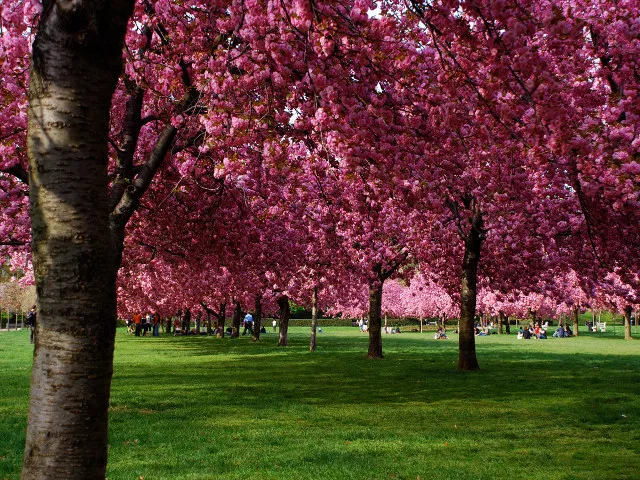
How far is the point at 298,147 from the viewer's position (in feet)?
57.1

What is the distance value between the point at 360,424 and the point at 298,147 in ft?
26.3

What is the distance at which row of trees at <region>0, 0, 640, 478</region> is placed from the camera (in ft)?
13.3

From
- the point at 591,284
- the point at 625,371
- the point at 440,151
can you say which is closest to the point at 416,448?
the point at 440,151

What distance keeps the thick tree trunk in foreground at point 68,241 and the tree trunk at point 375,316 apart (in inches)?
945

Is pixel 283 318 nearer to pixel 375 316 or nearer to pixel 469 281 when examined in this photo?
pixel 375 316

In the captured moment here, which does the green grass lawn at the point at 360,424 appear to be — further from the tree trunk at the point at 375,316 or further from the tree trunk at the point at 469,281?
the tree trunk at the point at 375,316

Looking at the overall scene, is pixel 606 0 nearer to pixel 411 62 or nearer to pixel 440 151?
pixel 440 151

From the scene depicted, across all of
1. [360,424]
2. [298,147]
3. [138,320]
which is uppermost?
[298,147]

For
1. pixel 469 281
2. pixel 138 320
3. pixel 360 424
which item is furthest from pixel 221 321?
pixel 360 424

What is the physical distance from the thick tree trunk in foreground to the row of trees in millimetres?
12

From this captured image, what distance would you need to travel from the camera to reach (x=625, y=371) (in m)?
25.0

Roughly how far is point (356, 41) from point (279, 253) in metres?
11.8

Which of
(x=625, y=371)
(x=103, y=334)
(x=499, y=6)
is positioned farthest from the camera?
(x=625, y=371)

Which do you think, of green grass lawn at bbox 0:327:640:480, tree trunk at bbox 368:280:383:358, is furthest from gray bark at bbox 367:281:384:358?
green grass lawn at bbox 0:327:640:480
